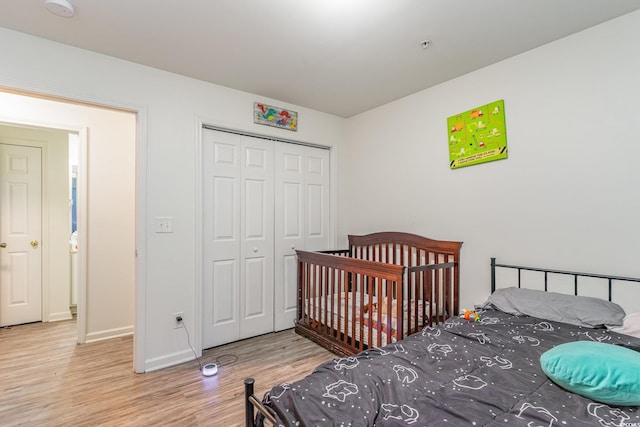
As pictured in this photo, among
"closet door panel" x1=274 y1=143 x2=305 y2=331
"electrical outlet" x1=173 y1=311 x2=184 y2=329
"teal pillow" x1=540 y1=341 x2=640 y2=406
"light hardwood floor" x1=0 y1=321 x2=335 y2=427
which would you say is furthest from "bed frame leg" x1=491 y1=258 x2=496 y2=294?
"electrical outlet" x1=173 y1=311 x2=184 y2=329

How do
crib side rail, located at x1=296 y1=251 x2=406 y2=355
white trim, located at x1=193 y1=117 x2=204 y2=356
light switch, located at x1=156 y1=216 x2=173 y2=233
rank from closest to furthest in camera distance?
crib side rail, located at x1=296 y1=251 x2=406 y2=355 → light switch, located at x1=156 y1=216 x2=173 y2=233 → white trim, located at x1=193 y1=117 x2=204 y2=356

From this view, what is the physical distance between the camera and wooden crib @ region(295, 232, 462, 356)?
2188 mm

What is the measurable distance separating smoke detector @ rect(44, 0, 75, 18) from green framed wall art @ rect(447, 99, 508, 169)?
2.76 meters

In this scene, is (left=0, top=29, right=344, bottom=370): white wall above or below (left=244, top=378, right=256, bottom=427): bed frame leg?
above

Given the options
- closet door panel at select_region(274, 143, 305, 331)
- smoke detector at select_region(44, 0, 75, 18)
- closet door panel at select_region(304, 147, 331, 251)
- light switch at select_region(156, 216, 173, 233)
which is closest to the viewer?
smoke detector at select_region(44, 0, 75, 18)

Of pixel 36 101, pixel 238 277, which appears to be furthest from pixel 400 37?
pixel 36 101

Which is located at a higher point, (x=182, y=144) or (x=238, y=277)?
(x=182, y=144)

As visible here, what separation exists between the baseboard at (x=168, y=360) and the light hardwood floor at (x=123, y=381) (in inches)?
2.1

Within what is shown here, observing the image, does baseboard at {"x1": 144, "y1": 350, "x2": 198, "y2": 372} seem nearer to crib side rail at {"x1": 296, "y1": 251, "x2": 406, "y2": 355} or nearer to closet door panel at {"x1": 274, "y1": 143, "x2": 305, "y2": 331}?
closet door panel at {"x1": 274, "y1": 143, "x2": 305, "y2": 331}

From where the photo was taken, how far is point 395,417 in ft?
3.23

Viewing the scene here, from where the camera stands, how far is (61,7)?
5.55 ft

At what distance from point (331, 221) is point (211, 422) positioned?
7.56 ft

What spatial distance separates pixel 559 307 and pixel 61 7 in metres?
3.40

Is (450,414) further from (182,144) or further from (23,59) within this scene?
(23,59)
